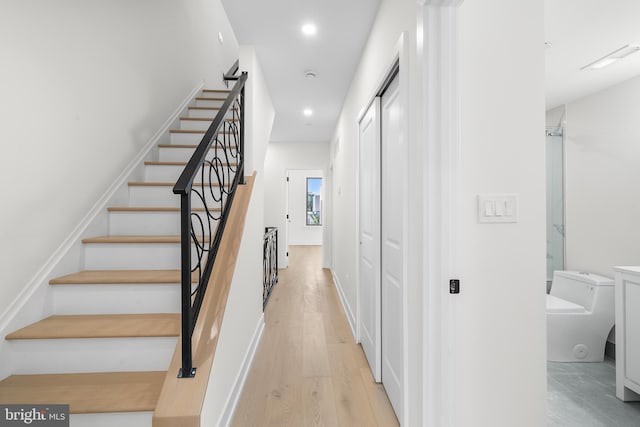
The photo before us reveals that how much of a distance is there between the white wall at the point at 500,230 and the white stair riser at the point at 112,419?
112 cm

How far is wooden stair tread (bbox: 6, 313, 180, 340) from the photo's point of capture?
139cm

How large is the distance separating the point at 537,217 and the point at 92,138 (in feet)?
8.57

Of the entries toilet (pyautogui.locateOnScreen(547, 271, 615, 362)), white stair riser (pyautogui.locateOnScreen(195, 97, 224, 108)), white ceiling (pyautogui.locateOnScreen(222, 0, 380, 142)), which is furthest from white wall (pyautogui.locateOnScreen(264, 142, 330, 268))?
toilet (pyautogui.locateOnScreen(547, 271, 615, 362))

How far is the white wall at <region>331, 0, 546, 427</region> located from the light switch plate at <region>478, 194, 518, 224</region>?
1.0 inches

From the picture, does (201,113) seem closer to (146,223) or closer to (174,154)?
(174,154)

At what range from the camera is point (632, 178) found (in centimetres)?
256

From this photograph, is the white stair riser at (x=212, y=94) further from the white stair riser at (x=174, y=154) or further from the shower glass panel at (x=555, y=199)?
the shower glass panel at (x=555, y=199)

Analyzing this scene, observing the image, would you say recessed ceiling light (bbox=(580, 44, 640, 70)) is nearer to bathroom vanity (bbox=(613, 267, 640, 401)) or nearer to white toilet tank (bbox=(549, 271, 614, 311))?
bathroom vanity (bbox=(613, 267, 640, 401))

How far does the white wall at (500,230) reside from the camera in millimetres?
1207

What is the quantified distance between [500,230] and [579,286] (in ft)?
7.44

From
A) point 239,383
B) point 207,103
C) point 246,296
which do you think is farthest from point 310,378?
point 207,103

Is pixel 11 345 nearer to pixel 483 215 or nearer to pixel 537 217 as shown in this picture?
pixel 483 215

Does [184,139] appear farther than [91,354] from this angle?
Yes

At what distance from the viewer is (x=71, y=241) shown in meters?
1.80
